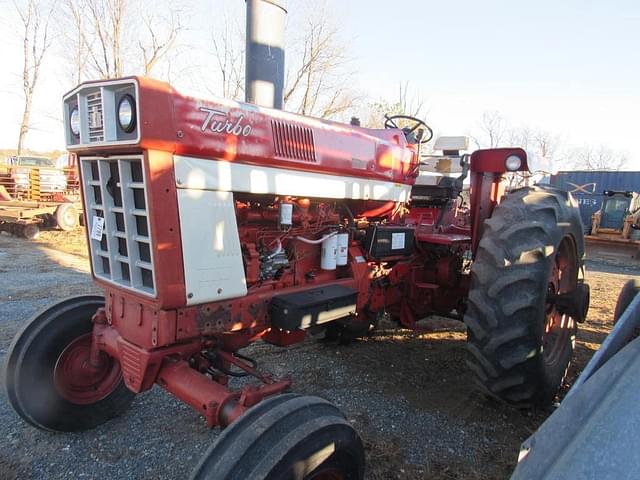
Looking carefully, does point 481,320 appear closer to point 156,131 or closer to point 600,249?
point 156,131

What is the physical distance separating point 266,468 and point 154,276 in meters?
0.96

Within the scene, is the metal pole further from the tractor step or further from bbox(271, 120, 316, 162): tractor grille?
the tractor step

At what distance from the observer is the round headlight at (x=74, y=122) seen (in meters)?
2.25

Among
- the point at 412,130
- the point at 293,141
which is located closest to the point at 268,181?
the point at 293,141

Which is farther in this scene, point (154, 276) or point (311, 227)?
point (311, 227)

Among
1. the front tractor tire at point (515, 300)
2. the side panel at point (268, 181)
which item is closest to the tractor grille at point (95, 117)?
the side panel at point (268, 181)

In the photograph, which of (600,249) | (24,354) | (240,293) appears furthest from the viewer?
(600,249)

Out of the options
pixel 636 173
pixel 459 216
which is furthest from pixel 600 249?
pixel 459 216

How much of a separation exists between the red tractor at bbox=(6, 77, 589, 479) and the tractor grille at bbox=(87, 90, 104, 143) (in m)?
0.01

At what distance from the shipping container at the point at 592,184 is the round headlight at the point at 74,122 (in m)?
20.0

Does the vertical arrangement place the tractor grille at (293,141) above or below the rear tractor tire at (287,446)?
above

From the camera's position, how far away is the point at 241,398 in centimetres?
199

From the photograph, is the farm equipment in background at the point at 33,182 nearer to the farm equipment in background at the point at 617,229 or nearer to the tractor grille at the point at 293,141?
the tractor grille at the point at 293,141

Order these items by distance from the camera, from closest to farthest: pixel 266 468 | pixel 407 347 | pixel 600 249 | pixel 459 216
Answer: pixel 266 468 < pixel 407 347 < pixel 459 216 < pixel 600 249
